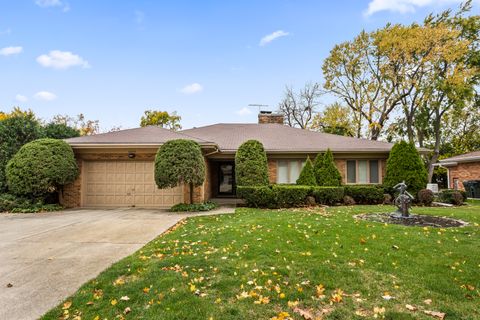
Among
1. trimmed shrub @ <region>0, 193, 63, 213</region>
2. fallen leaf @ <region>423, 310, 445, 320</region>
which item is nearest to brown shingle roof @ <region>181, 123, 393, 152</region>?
trimmed shrub @ <region>0, 193, 63, 213</region>

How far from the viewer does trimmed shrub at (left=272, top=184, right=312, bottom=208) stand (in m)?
11.6

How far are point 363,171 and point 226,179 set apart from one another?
24.0 feet

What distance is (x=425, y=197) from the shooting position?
1177 centimetres

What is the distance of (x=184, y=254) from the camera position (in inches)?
192

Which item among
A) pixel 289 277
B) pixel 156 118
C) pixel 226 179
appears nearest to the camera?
pixel 289 277

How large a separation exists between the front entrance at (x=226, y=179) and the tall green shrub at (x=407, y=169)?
7694 millimetres

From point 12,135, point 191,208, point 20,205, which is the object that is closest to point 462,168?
point 191,208

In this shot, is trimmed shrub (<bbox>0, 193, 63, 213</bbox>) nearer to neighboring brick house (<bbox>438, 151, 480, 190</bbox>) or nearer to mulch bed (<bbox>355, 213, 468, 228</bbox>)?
mulch bed (<bbox>355, 213, 468, 228</bbox>)

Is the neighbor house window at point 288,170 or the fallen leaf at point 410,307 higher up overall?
the neighbor house window at point 288,170

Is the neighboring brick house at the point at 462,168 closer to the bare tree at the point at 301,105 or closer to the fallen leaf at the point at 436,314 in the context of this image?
the bare tree at the point at 301,105

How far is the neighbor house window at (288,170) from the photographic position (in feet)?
47.6

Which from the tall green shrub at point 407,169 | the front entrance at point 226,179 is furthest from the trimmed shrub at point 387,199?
the front entrance at point 226,179

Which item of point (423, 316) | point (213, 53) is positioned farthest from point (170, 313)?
point (213, 53)

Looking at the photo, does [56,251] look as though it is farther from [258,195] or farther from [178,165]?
[258,195]
